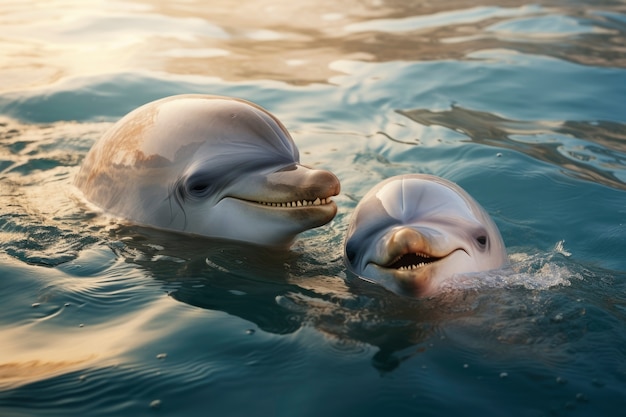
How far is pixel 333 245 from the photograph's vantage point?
5473 mm

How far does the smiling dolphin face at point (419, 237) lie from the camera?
4.09 meters

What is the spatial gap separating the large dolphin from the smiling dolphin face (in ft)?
1.01

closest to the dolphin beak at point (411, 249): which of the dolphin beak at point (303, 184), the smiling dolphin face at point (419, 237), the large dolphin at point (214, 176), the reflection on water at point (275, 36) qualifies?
the smiling dolphin face at point (419, 237)

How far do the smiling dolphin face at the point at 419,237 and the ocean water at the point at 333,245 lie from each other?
10 cm

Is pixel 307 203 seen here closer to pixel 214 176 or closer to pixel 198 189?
pixel 214 176

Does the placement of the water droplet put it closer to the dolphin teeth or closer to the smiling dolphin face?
the smiling dolphin face

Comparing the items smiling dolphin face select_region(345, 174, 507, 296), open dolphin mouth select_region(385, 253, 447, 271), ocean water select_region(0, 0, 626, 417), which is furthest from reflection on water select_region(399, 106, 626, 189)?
open dolphin mouth select_region(385, 253, 447, 271)

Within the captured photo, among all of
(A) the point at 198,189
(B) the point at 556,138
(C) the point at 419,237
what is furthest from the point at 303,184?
(B) the point at 556,138

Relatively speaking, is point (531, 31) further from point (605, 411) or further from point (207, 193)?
point (605, 411)

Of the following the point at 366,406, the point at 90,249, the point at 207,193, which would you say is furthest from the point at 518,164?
the point at 366,406

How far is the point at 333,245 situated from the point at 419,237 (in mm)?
1528

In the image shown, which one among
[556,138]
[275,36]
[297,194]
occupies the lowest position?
[556,138]

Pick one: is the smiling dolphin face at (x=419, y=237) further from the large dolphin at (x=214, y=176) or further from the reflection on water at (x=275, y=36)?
the reflection on water at (x=275, y=36)

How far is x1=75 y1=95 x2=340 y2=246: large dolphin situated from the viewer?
4.87m
